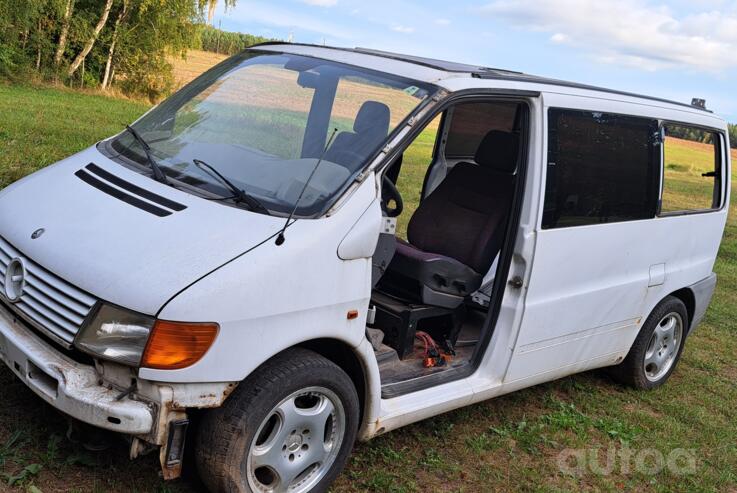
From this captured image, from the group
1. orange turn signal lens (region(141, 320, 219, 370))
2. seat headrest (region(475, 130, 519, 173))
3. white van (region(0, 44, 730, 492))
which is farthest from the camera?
seat headrest (region(475, 130, 519, 173))

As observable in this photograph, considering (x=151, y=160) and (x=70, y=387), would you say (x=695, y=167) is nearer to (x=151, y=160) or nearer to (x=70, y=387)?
(x=151, y=160)

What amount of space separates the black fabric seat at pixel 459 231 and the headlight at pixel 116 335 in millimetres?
1983

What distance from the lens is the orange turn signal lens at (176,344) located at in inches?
114

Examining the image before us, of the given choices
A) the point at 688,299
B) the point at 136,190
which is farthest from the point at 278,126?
the point at 688,299

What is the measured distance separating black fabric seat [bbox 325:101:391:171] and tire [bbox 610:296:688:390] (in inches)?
109

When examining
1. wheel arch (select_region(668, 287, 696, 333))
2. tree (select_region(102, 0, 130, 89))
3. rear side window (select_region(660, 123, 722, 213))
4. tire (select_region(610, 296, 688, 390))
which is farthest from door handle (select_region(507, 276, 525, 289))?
tree (select_region(102, 0, 130, 89))

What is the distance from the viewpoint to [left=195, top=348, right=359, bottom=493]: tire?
10.3ft

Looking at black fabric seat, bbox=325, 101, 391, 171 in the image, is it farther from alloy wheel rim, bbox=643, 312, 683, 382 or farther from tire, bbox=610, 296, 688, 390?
alloy wheel rim, bbox=643, 312, 683, 382

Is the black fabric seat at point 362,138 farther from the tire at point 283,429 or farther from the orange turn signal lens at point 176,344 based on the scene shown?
the orange turn signal lens at point 176,344

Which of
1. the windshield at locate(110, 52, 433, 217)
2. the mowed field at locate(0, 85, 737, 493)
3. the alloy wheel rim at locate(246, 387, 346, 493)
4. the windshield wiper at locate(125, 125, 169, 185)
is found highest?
the windshield at locate(110, 52, 433, 217)

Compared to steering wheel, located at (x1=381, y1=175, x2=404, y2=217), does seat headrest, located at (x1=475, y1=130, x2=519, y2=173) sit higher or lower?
higher

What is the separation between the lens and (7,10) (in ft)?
76.3

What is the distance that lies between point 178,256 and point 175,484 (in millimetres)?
1118

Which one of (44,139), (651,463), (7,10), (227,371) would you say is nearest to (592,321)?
(651,463)
